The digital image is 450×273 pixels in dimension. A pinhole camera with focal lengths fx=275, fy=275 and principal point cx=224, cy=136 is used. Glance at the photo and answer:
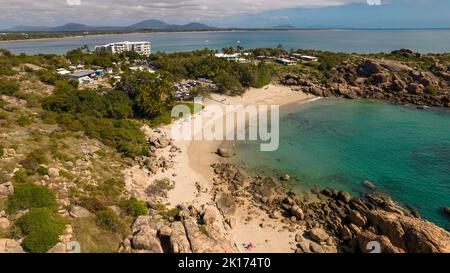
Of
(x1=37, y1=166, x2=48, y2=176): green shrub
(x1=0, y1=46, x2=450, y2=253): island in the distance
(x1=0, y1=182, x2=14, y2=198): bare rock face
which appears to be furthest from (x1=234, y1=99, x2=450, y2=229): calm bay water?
(x1=0, y1=182, x2=14, y2=198): bare rock face

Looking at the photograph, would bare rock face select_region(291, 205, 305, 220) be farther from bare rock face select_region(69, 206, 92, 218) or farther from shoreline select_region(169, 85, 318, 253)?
bare rock face select_region(69, 206, 92, 218)

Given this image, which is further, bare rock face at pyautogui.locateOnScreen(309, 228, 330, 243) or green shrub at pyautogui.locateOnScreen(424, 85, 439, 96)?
green shrub at pyautogui.locateOnScreen(424, 85, 439, 96)

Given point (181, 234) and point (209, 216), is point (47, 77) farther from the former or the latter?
point (181, 234)

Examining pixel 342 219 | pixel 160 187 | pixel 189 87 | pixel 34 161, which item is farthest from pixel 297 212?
pixel 189 87

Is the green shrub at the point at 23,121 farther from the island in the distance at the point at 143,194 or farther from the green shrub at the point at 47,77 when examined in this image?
the green shrub at the point at 47,77

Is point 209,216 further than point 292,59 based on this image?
No

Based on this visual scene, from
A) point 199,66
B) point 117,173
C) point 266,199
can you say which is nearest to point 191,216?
point 266,199
